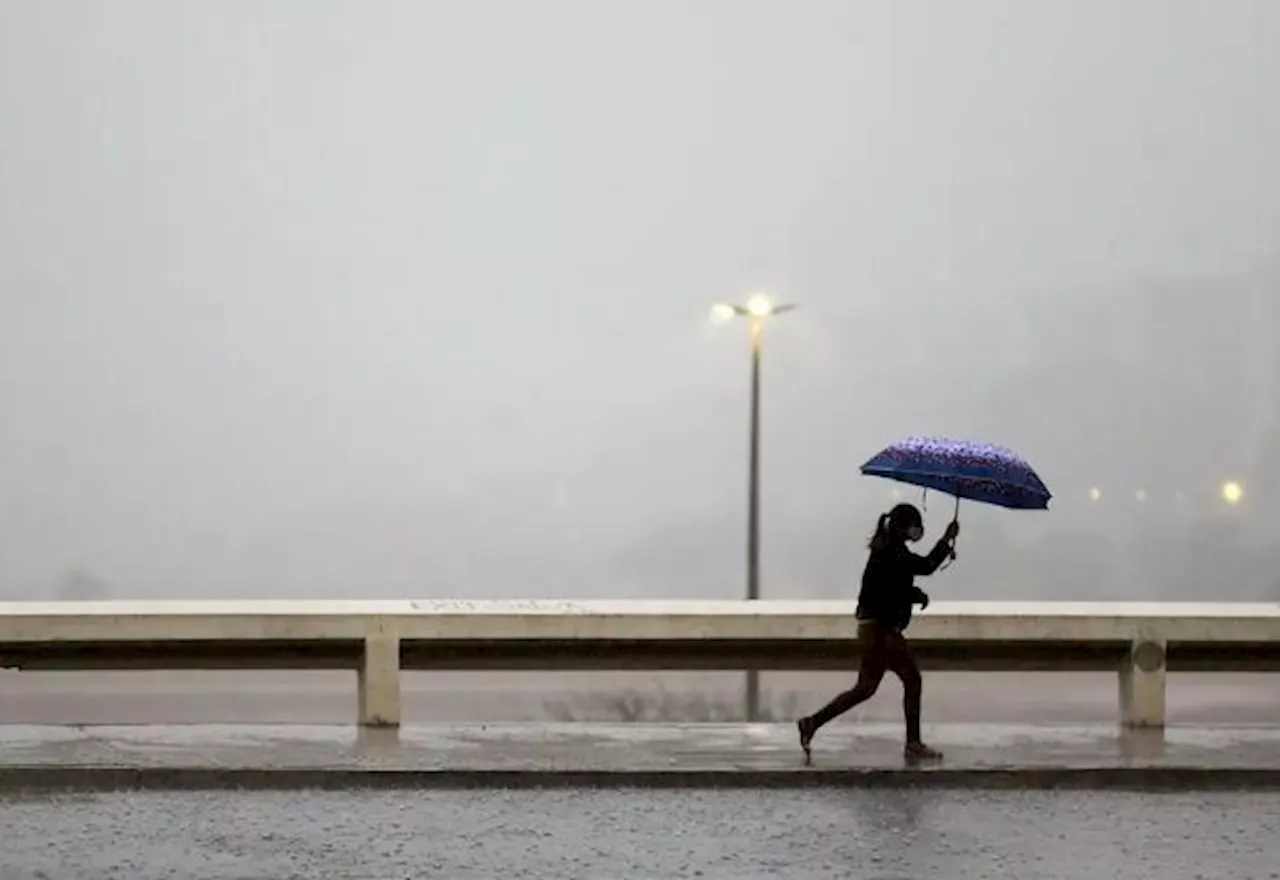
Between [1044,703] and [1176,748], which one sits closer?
[1176,748]

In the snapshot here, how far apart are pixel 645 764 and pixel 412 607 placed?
2.54 m

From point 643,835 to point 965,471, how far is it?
3055 mm

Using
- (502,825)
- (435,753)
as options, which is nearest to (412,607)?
(435,753)

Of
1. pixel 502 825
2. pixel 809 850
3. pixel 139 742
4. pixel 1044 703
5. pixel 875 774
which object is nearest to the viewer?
pixel 809 850

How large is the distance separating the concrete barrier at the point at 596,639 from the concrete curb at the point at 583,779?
1.67 meters

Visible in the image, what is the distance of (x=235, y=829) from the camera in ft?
24.8

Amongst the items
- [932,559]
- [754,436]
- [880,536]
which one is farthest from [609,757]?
[754,436]

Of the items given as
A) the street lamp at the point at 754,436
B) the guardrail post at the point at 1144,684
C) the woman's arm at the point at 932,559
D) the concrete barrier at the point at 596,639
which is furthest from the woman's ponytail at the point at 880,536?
the street lamp at the point at 754,436

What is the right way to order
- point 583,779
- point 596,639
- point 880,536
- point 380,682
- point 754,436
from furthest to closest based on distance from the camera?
point 754,436 < point 596,639 < point 380,682 < point 880,536 < point 583,779

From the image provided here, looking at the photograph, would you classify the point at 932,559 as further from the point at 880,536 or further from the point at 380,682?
the point at 380,682

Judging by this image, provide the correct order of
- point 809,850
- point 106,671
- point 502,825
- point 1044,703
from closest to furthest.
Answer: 1. point 809,850
2. point 502,825
3. point 106,671
4. point 1044,703

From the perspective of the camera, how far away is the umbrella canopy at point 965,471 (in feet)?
30.7

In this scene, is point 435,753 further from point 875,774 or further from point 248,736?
point 875,774

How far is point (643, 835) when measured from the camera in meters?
7.46
